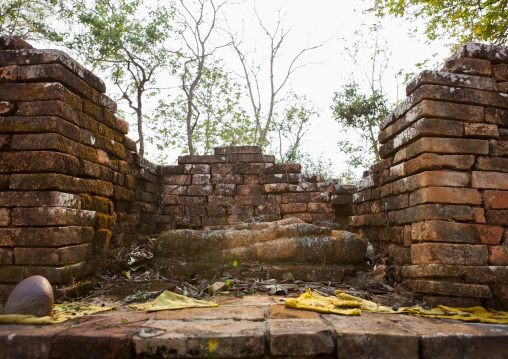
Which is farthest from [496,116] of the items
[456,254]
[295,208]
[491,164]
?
[295,208]

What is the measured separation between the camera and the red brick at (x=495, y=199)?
338 centimetres

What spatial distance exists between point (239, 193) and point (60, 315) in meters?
4.07

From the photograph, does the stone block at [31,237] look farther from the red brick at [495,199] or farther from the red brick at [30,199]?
the red brick at [495,199]

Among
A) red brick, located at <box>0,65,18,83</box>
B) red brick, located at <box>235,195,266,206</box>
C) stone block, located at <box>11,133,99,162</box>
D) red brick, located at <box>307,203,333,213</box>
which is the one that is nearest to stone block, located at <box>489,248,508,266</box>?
red brick, located at <box>307,203,333,213</box>

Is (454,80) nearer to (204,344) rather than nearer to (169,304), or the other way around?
(204,344)

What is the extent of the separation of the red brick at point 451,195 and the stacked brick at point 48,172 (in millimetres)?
3715

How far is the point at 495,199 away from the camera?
339 cm

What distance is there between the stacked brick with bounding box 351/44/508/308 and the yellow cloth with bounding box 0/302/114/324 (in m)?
3.20

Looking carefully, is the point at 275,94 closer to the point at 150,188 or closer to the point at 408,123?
the point at 150,188

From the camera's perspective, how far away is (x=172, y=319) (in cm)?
264

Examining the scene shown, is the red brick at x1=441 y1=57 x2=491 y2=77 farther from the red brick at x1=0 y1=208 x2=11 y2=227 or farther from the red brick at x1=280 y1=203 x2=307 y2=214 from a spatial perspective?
the red brick at x1=0 y1=208 x2=11 y2=227

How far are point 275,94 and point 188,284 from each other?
1272 centimetres

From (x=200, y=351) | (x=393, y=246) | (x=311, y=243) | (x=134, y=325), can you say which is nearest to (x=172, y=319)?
(x=134, y=325)

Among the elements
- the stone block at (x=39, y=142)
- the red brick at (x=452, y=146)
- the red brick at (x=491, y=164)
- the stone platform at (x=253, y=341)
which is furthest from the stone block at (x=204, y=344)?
the red brick at (x=491, y=164)
